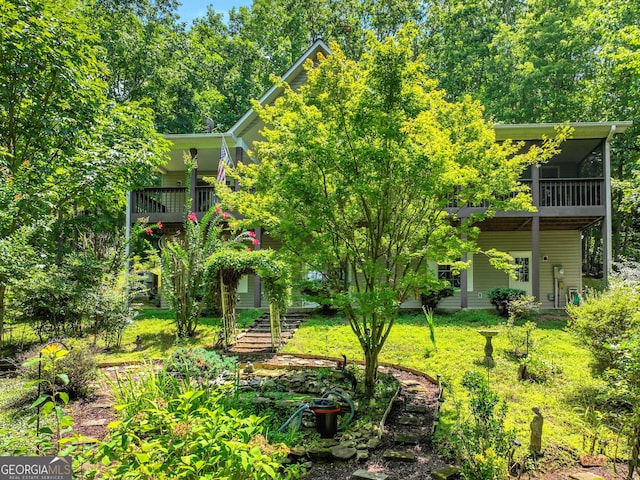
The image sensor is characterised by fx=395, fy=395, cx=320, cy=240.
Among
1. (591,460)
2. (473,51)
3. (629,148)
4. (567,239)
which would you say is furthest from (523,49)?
(591,460)

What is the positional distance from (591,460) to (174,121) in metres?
25.3

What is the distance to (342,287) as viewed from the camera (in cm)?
645

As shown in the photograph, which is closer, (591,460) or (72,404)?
(591,460)

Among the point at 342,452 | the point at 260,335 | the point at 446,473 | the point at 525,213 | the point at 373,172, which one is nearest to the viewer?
the point at 446,473

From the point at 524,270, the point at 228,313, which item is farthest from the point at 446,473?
the point at 524,270

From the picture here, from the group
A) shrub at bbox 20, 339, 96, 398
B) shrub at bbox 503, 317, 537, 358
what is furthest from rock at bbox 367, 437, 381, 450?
shrub at bbox 503, 317, 537, 358

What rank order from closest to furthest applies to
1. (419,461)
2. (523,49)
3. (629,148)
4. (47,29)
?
(419,461) → (47,29) → (629,148) → (523,49)

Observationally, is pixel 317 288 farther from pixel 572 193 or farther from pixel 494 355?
pixel 572 193

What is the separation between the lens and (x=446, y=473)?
12.4ft

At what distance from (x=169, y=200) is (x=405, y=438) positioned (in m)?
13.6

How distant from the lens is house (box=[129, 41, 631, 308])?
43.0ft

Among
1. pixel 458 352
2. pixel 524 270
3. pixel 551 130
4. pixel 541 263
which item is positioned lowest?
A: pixel 458 352

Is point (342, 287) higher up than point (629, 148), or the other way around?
point (629, 148)

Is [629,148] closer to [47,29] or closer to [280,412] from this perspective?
[280,412]
